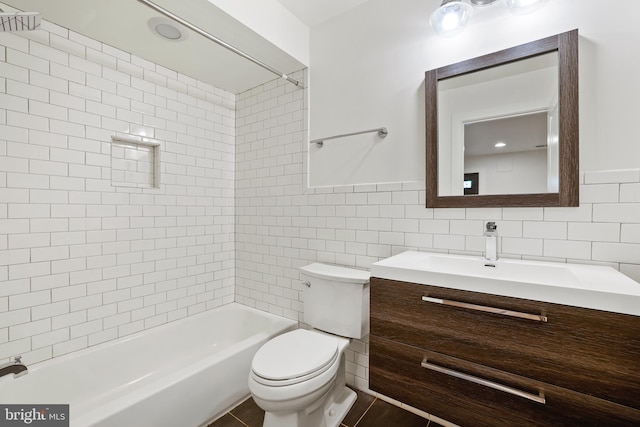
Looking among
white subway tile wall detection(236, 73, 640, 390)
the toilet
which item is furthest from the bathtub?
white subway tile wall detection(236, 73, 640, 390)

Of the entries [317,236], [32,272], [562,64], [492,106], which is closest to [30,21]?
[32,272]

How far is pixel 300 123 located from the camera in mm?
2238

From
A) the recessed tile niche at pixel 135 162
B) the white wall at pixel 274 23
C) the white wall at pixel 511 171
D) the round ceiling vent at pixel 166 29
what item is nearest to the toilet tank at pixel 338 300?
the white wall at pixel 511 171

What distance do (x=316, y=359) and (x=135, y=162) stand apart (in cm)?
187

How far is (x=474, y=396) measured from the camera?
1.08m

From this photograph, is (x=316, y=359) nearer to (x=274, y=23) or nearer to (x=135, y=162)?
(x=135, y=162)

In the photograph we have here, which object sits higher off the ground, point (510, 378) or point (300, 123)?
point (300, 123)

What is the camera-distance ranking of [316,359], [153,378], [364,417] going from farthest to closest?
[153,378] < [364,417] < [316,359]

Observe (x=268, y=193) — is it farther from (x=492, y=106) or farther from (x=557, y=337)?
(x=557, y=337)

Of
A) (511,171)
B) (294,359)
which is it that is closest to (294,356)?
(294,359)

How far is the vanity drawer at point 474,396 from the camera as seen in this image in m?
0.90

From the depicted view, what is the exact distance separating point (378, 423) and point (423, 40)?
2251mm

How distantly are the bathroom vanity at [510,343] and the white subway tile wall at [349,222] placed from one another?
0.51 ft

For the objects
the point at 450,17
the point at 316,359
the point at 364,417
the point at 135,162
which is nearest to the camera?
the point at 316,359
